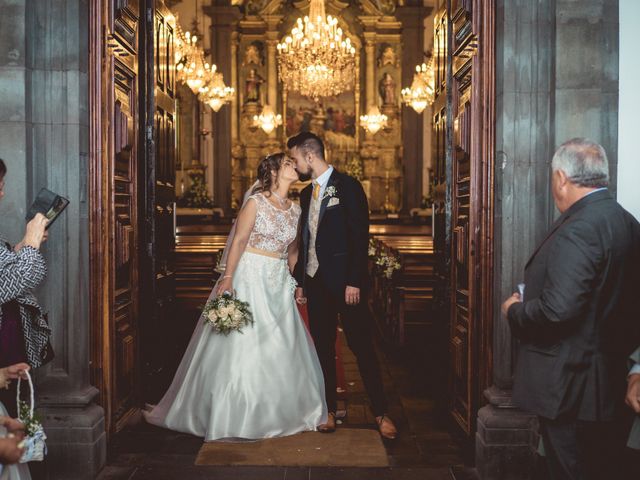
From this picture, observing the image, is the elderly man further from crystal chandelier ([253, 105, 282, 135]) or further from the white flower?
crystal chandelier ([253, 105, 282, 135])

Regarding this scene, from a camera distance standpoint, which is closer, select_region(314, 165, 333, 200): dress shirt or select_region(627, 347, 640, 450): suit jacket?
select_region(627, 347, 640, 450): suit jacket

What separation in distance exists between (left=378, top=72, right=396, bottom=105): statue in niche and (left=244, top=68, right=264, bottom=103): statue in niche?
335 cm

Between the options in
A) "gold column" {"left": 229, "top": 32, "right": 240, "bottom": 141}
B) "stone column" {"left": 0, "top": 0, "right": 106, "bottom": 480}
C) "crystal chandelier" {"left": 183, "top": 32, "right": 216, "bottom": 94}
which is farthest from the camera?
"gold column" {"left": 229, "top": 32, "right": 240, "bottom": 141}

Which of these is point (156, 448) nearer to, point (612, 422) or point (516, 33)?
point (612, 422)

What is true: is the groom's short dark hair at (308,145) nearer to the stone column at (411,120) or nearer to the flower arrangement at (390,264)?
the flower arrangement at (390,264)

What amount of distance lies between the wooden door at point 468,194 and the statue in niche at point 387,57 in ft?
49.0

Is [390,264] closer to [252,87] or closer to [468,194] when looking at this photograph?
[468,194]

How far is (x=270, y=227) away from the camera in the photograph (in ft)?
17.1

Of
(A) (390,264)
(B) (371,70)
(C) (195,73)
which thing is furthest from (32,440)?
(B) (371,70)

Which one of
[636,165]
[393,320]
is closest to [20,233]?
[636,165]

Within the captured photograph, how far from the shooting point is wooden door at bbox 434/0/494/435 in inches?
169

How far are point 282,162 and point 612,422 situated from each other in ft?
10.1

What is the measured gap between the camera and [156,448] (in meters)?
4.71

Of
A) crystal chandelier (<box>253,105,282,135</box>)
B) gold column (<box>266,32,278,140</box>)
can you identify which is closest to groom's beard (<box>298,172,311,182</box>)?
crystal chandelier (<box>253,105,282,135</box>)
